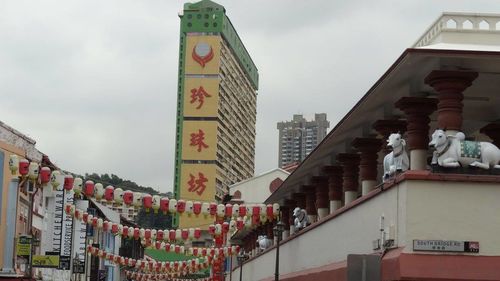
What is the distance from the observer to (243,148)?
447 feet

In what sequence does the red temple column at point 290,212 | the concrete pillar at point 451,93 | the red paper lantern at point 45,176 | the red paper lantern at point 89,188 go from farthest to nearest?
Result: the red temple column at point 290,212 → the red paper lantern at point 89,188 → the red paper lantern at point 45,176 → the concrete pillar at point 451,93

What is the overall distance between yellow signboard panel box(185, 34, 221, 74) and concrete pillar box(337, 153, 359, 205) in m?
84.1

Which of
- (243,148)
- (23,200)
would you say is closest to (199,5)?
(243,148)

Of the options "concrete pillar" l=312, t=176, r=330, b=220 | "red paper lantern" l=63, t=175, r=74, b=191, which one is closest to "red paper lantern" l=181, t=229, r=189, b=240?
"red paper lantern" l=63, t=175, r=74, b=191

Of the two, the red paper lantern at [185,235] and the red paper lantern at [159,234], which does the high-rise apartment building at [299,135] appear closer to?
the red paper lantern at [185,235]

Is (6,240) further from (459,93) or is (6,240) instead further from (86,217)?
(459,93)

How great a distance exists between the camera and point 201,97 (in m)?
108

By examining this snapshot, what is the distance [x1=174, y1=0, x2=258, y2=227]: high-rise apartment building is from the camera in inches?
4126

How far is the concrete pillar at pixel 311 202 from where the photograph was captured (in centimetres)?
3025

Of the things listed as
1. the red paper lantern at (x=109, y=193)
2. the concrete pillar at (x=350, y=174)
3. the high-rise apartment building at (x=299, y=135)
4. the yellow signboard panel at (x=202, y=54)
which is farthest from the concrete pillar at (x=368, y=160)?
the high-rise apartment building at (x=299, y=135)

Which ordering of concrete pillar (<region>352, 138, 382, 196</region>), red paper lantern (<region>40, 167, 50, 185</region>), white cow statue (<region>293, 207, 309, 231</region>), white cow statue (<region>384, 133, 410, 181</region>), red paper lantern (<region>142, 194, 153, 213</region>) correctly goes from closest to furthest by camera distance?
white cow statue (<region>384, 133, 410, 181</region>) → concrete pillar (<region>352, 138, 382, 196</region>) → white cow statue (<region>293, 207, 309, 231</region>) → red paper lantern (<region>40, 167, 50, 185</region>) → red paper lantern (<region>142, 194, 153, 213</region>)

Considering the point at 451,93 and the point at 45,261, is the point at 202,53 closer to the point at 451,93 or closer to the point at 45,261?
the point at 45,261

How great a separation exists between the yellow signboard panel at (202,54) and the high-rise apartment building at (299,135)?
69111mm

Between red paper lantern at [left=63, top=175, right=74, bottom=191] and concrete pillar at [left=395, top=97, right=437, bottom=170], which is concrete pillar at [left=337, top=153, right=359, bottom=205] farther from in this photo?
red paper lantern at [left=63, top=175, right=74, bottom=191]
